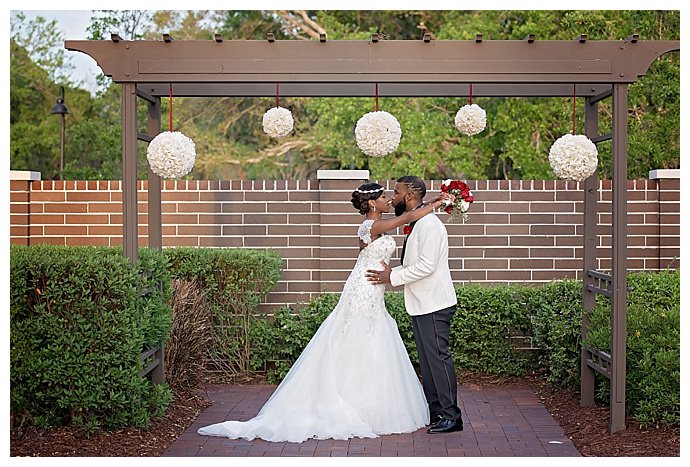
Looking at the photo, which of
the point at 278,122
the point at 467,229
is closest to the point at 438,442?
the point at 278,122

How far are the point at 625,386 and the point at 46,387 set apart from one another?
12.4 ft

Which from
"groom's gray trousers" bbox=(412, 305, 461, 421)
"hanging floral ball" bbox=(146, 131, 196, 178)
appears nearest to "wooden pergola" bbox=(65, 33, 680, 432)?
"hanging floral ball" bbox=(146, 131, 196, 178)

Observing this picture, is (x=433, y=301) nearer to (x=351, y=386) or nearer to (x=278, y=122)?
(x=351, y=386)

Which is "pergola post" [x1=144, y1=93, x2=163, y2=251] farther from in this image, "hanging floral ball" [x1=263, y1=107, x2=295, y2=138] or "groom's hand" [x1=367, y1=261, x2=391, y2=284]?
"groom's hand" [x1=367, y1=261, x2=391, y2=284]

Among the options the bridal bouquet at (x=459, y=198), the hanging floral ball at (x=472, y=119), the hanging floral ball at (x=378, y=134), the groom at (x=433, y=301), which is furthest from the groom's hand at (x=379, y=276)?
the hanging floral ball at (x=472, y=119)

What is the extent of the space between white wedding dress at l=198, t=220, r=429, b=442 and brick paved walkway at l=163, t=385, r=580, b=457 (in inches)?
4.2

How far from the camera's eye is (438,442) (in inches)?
239

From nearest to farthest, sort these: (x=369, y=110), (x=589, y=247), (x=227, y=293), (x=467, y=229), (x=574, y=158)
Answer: (x=574, y=158) → (x=589, y=247) → (x=227, y=293) → (x=467, y=229) → (x=369, y=110)

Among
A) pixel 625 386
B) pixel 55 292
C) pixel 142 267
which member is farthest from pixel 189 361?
pixel 625 386

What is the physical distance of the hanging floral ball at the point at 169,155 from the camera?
6.04 m

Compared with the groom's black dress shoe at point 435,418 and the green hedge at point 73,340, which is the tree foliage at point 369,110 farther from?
the green hedge at point 73,340

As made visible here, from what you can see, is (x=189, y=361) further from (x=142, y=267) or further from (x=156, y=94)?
(x=156, y=94)

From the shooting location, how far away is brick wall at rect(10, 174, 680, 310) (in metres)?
9.25

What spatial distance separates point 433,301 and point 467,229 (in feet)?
9.88
